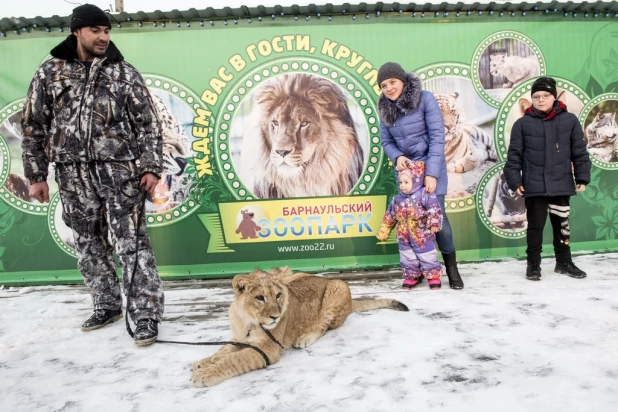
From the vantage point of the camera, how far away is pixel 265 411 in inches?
84.4

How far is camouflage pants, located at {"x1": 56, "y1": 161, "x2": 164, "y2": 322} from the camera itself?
10.2ft

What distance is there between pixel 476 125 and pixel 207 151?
3021 mm

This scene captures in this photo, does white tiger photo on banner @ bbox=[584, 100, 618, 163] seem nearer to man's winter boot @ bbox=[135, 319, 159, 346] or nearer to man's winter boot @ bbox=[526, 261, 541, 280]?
man's winter boot @ bbox=[526, 261, 541, 280]

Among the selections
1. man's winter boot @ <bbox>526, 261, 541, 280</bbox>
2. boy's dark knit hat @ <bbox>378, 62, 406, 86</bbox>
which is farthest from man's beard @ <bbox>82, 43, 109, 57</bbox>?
man's winter boot @ <bbox>526, 261, 541, 280</bbox>

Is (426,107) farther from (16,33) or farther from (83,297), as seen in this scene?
(16,33)

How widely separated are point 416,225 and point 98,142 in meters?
2.72

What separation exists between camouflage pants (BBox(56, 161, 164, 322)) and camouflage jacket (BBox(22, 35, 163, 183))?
0.29 ft

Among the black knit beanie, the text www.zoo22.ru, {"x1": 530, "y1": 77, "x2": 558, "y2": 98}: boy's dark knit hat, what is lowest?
the text www.zoo22.ru

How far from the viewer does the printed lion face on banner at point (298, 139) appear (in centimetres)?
479

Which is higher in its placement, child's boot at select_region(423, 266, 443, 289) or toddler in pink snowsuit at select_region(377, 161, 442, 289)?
toddler in pink snowsuit at select_region(377, 161, 442, 289)

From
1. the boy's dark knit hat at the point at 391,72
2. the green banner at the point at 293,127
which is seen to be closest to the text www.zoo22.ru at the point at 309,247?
the green banner at the point at 293,127

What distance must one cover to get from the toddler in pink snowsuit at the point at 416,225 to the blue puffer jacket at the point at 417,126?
130 millimetres

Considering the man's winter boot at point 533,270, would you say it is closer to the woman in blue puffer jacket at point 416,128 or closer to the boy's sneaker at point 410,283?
the woman in blue puffer jacket at point 416,128

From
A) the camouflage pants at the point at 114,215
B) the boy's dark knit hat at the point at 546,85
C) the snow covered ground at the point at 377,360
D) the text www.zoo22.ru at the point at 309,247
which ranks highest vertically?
the boy's dark knit hat at the point at 546,85
